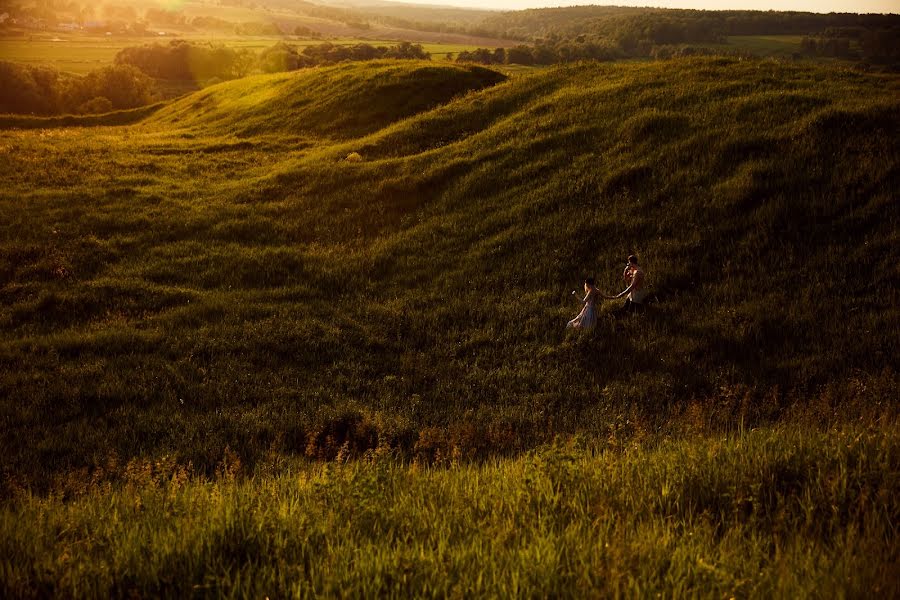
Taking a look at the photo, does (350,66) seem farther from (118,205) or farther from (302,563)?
(302,563)

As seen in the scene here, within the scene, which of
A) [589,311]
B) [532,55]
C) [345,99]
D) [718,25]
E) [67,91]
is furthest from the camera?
[718,25]

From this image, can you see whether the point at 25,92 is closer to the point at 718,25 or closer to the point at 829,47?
the point at 829,47

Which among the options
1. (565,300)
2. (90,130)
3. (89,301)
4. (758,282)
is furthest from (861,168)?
(90,130)

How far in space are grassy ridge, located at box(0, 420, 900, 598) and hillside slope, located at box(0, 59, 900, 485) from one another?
266 cm

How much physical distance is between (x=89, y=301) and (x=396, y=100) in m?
30.6

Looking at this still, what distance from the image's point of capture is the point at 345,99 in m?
44.2

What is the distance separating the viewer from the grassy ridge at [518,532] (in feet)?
11.6

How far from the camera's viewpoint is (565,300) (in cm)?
1653

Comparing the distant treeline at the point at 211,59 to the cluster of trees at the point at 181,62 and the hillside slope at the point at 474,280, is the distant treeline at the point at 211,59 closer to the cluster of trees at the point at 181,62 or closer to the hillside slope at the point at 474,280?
the cluster of trees at the point at 181,62

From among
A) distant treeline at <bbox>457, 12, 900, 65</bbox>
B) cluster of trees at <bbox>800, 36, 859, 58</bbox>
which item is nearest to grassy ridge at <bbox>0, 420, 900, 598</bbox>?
distant treeline at <bbox>457, 12, 900, 65</bbox>

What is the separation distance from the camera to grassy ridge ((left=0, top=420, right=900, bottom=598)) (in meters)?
3.55

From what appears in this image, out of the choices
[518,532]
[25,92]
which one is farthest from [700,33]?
[518,532]

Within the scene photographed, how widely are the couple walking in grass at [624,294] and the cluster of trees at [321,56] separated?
95.2 metres

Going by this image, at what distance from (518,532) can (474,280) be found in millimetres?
14341
